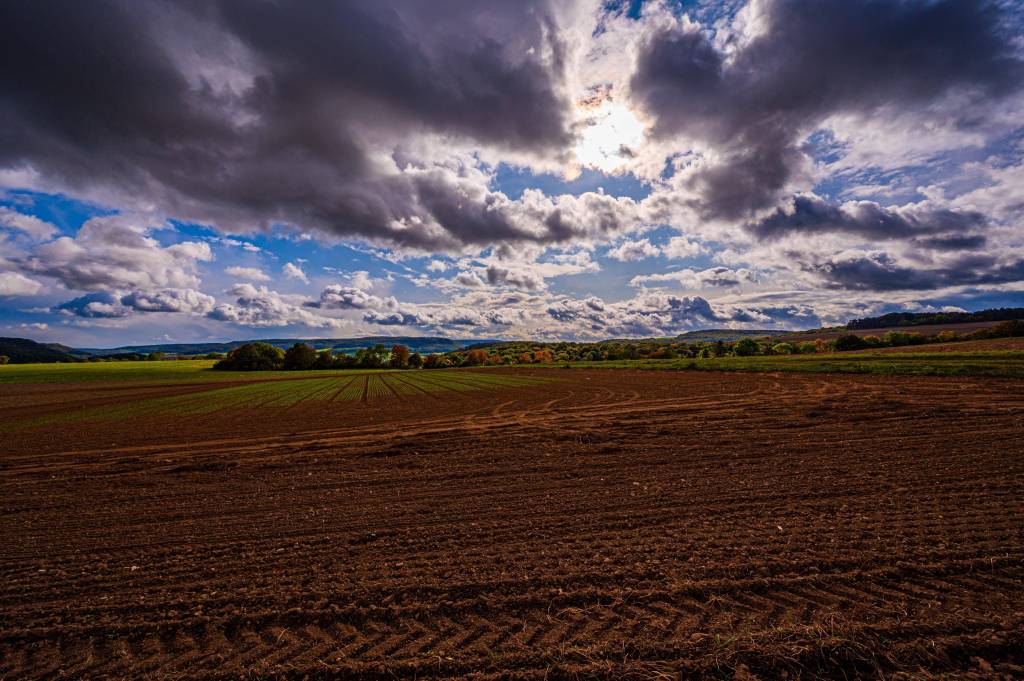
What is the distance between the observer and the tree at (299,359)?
120056 mm

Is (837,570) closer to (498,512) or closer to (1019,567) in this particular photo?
(1019,567)

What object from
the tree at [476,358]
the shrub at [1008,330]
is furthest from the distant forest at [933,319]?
the tree at [476,358]

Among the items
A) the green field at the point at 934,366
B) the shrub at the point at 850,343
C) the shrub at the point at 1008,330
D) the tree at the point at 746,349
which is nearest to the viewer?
the green field at the point at 934,366

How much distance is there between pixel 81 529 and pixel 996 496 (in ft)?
63.4

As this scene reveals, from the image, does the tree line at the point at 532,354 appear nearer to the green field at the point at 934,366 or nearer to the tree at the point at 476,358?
the tree at the point at 476,358

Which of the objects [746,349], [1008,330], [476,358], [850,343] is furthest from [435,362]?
[1008,330]

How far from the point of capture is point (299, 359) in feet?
396

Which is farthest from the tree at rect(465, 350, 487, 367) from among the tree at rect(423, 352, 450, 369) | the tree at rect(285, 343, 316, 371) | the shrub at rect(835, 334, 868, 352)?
the shrub at rect(835, 334, 868, 352)

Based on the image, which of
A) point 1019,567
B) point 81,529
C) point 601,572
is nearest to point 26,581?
point 81,529

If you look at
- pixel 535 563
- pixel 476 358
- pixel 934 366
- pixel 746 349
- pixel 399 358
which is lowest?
pixel 476 358

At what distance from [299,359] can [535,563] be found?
130132 millimetres

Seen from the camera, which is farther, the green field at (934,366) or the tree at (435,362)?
the tree at (435,362)

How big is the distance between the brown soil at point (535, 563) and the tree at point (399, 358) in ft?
399

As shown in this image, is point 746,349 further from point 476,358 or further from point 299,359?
point 299,359
